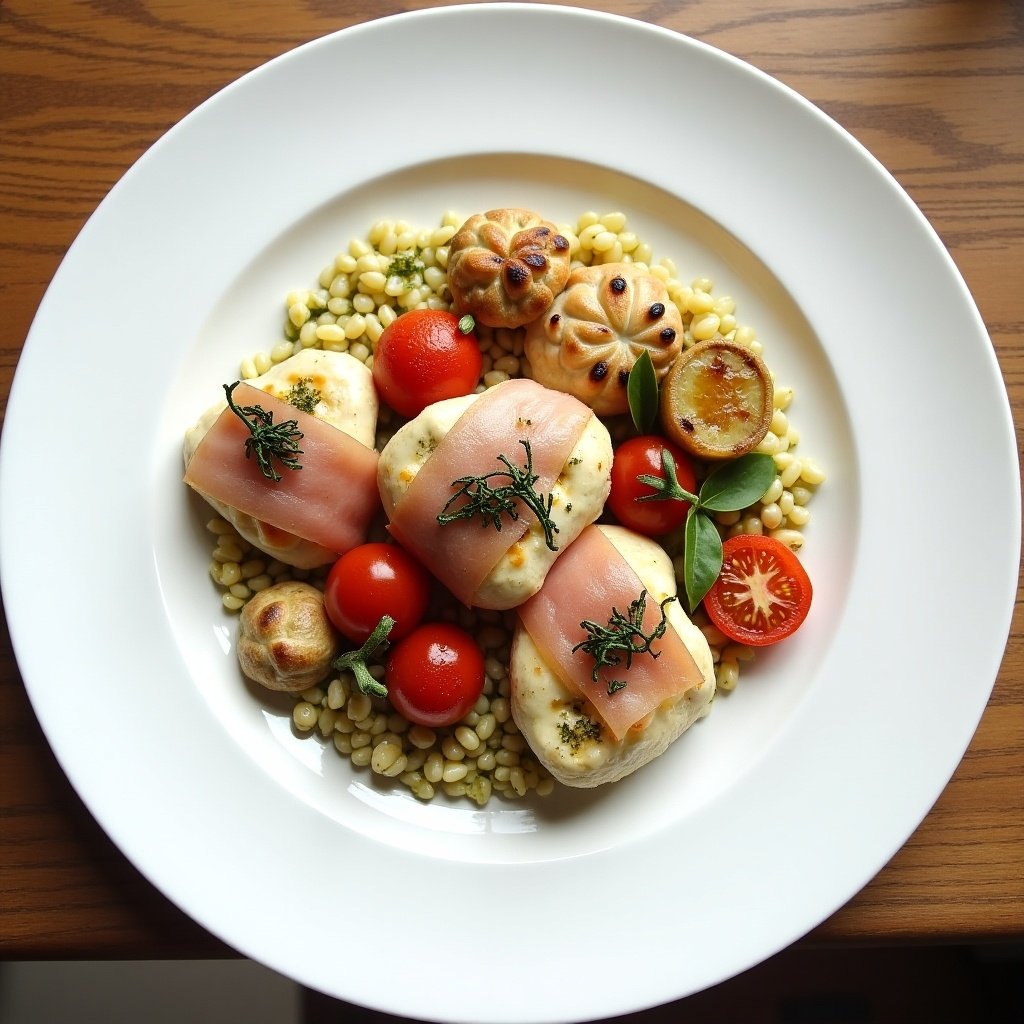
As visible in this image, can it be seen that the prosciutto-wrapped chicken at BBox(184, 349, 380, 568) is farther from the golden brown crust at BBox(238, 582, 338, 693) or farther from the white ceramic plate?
the white ceramic plate

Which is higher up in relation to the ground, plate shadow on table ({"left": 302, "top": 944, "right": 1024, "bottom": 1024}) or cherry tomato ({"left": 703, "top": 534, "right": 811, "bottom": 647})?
cherry tomato ({"left": 703, "top": 534, "right": 811, "bottom": 647})

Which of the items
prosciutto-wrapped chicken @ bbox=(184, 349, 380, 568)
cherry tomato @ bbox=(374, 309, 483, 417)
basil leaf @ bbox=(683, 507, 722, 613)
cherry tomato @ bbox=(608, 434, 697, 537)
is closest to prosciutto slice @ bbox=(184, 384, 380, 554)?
prosciutto-wrapped chicken @ bbox=(184, 349, 380, 568)

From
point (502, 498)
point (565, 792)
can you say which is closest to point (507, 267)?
point (502, 498)

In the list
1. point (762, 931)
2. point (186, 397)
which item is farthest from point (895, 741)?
point (186, 397)

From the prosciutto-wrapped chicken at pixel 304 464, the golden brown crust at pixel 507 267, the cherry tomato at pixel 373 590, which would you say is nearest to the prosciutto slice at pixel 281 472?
the prosciutto-wrapped chicken at pixel 304 464

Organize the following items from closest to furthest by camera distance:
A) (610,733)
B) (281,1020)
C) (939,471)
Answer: (610,733) → (939,471) → (281,1020)

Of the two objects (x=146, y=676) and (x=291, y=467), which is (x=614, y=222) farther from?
(x=146, y=676)

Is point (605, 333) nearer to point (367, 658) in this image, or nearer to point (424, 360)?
point (424, 360)
